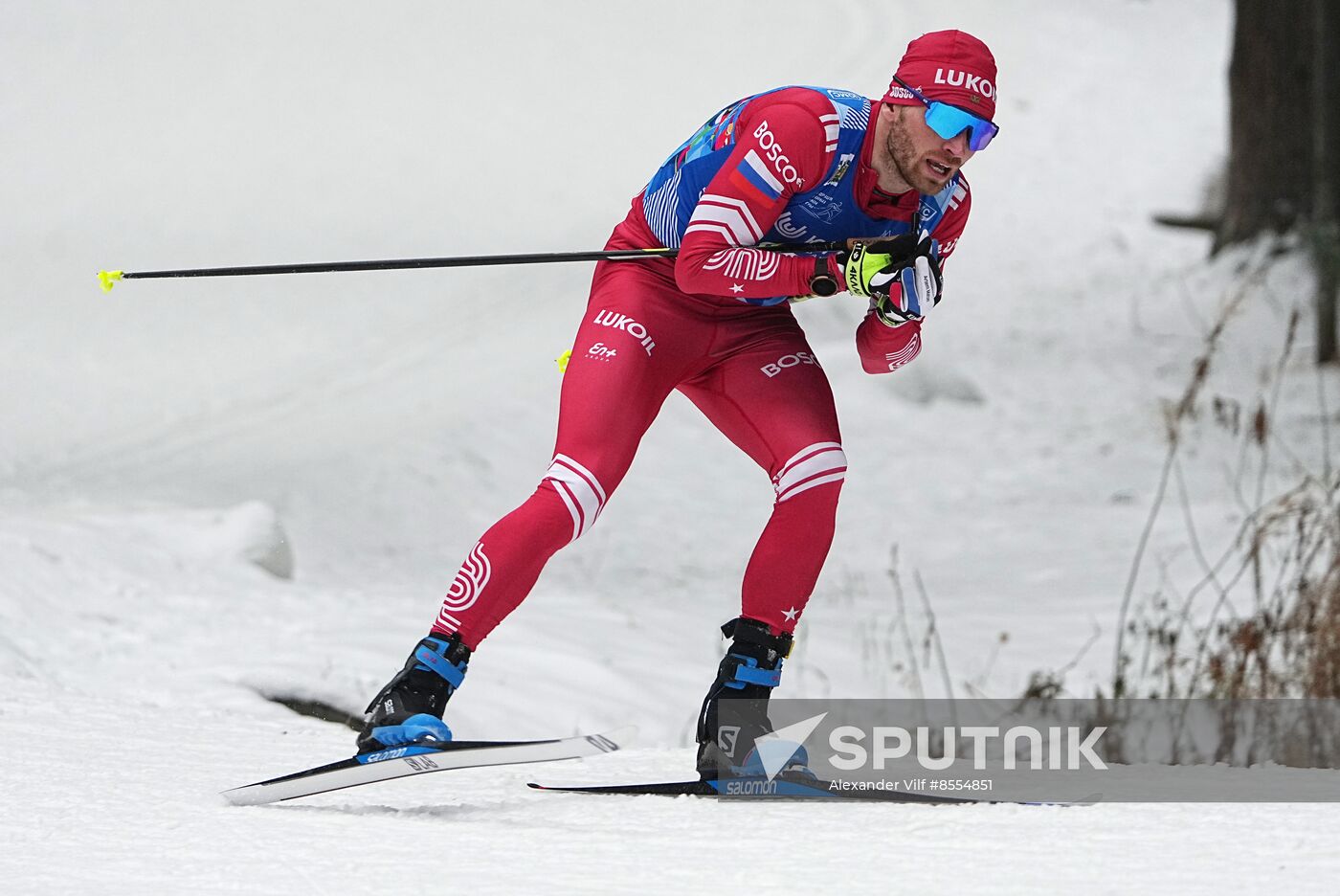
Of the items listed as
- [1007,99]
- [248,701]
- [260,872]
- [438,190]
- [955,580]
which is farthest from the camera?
[1007,99]

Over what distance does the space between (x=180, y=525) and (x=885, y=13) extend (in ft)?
49.9

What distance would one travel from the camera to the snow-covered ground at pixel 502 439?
2855 mm

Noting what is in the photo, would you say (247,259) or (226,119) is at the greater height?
(226,119)

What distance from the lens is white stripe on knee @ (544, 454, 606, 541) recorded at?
322cm

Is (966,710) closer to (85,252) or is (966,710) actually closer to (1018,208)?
(85,252)

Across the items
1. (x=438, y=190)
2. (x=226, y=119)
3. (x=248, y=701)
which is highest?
(x=226, y=119)

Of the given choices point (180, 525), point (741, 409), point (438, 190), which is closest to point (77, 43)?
point (438, 190)

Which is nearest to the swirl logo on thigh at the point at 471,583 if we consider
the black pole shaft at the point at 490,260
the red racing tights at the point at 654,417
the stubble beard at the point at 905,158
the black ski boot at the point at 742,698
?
the red racing tights at the point at 654,417

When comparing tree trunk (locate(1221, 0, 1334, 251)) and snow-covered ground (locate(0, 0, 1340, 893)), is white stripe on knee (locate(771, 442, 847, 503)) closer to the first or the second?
snow-covered ground (locate(0, 0, 1340, 893))

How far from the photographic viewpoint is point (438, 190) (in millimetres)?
13430

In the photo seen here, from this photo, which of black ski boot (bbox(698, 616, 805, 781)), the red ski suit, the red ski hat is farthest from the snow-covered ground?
the red ski hat

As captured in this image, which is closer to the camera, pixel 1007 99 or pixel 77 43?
pixel 77 43

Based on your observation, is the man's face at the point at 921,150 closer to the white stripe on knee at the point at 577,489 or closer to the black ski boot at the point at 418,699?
the white stripe on knee at the point at 577,489

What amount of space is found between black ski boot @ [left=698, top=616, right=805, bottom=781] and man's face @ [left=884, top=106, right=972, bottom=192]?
1.02 metres
